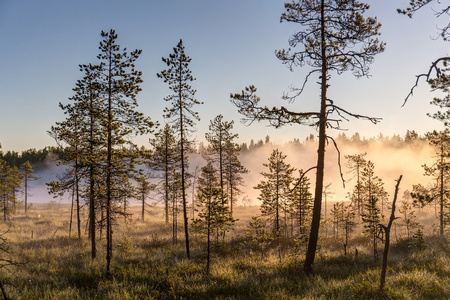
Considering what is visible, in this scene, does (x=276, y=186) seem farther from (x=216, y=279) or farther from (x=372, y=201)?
(x=216, y=279)

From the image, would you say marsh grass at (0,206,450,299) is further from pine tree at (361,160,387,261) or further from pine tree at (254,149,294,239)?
pine tree at (254,149,294,239)

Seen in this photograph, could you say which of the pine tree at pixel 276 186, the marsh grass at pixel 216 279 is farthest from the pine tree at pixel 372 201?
the pine tree at pixel 276 186

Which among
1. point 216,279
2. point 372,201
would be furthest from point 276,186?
point 216,279

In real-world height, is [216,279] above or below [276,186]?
below

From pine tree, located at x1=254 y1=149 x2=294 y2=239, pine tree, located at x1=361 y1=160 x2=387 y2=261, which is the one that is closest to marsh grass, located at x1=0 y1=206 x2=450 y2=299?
pine tree, located at x1=361 y1=160 x2=387 y2=261

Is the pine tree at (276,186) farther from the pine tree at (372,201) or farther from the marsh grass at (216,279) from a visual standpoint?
the pine tree at (372,201)

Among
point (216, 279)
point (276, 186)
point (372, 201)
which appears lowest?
point (216, 279)

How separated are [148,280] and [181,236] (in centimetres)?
1503

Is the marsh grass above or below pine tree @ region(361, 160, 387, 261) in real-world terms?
below

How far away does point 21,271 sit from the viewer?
13.5 metres

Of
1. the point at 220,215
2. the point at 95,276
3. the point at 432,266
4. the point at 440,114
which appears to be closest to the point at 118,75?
the point at 220,215

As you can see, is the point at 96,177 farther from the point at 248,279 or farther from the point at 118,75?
the point at 248,279

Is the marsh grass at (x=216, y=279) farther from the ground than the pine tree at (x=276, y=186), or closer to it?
closer to it

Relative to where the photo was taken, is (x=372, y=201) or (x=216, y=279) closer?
(x=216, y=279)
